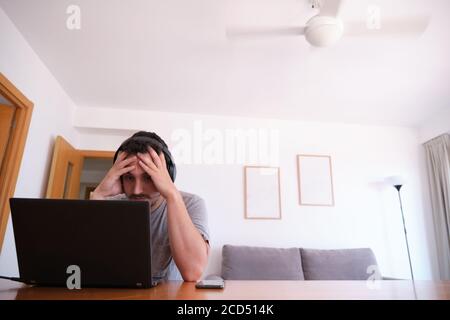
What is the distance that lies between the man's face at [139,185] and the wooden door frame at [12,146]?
1.54m

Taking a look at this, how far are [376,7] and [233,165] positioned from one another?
226 cm

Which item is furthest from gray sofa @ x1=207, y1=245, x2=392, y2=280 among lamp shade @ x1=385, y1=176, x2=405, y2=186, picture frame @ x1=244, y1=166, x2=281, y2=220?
lamp shade @ x1=385, y1=176, x2=405, y2=186

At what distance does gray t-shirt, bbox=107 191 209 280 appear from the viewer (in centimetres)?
113

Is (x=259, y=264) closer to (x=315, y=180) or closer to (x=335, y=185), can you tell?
(x=315, y=180)

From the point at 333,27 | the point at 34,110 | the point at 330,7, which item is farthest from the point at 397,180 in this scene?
the point at 34,110

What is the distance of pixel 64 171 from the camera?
9.96 feet

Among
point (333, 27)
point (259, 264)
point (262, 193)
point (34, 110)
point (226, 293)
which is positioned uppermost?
point (333, 27)

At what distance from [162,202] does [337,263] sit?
8.67 feet

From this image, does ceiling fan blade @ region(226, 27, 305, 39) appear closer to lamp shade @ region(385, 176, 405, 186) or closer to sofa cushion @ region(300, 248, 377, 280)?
sofa cushion @ region(300, 248, 377, 280)

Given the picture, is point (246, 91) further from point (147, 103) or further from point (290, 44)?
point (147, 103)

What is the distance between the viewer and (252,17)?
2.06 meters

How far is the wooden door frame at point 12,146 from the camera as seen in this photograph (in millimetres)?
2113

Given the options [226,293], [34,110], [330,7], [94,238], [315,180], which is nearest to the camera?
[226,293]

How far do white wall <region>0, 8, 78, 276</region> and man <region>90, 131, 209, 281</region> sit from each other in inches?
62.6
